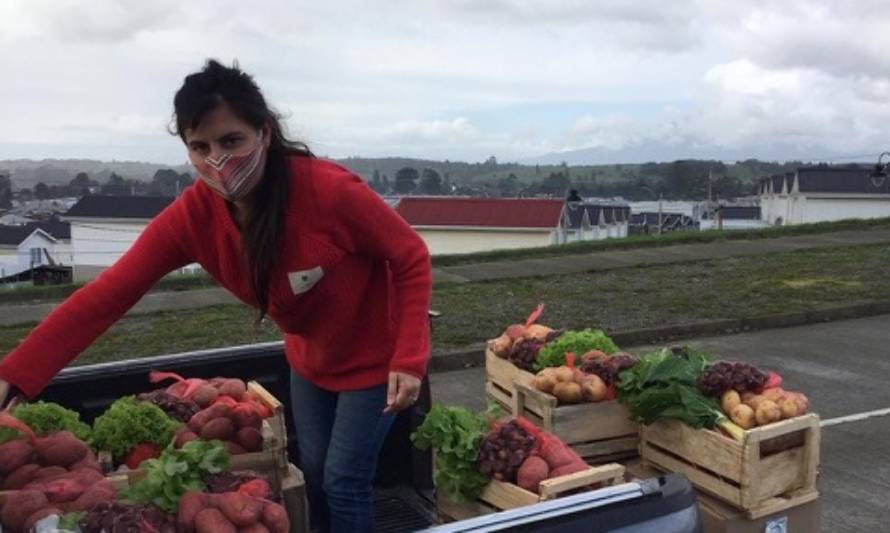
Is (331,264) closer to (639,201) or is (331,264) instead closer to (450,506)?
(450,506)

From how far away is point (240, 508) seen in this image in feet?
7.33

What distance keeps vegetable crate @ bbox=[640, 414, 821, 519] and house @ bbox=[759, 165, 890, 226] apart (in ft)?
178

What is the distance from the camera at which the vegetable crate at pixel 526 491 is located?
2.99 meters

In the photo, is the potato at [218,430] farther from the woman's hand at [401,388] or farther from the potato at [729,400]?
the potato at [729,400]

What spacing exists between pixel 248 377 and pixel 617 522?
2280mm

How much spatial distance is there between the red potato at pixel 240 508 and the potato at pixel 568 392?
6.40 feet

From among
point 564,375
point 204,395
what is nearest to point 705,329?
point 564,375

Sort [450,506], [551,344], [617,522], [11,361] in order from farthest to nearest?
1. [551,344]
2. [450,506]
3. [11,361]
4. [617,522]

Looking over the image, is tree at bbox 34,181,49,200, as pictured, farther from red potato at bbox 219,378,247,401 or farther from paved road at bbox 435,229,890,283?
red potato at bbox 219,378,247,401

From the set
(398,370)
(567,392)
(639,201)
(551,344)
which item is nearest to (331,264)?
(398,370)

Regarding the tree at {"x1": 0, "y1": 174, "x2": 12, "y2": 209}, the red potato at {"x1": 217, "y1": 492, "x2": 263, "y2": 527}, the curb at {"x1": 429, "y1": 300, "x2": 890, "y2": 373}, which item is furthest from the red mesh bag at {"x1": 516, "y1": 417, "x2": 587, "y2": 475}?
the tree at {"x1": 0, "y1": 174, "x2": 12, "y2": 209}

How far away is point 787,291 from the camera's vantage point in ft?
39.1

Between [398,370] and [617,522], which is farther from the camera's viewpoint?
[398,370]

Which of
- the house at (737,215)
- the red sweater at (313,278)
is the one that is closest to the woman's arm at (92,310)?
the red sweater at (313,278)
